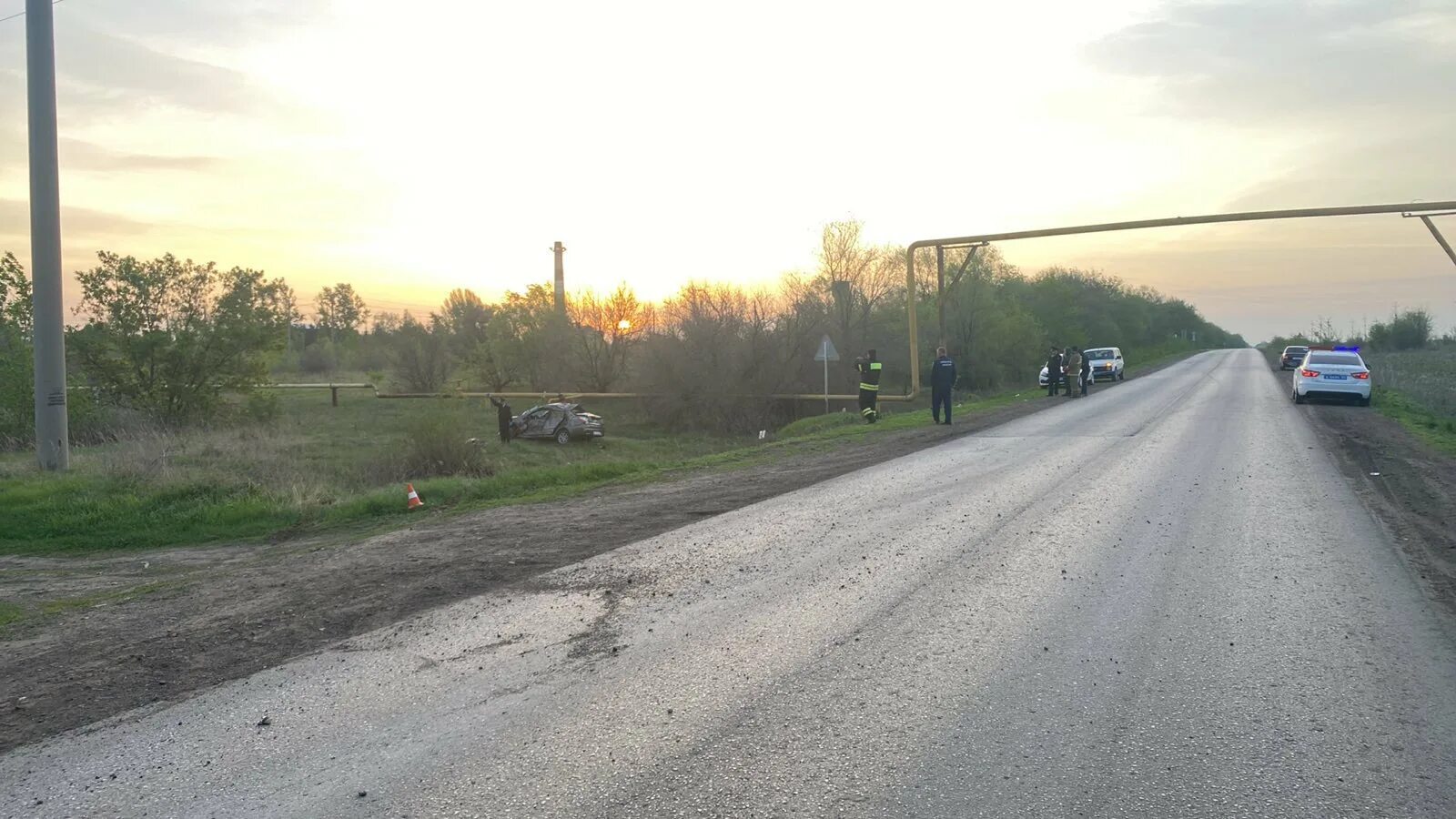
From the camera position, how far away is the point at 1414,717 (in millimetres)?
4555

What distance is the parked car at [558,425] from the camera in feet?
118

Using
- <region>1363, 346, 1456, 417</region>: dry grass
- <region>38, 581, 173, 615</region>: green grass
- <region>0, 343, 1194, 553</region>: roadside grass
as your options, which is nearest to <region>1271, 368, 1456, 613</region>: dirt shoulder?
<region>1363, 346, 1456, 417</region>: dry grass

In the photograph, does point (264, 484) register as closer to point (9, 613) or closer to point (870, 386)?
point (9, 613)

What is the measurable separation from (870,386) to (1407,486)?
499 inches

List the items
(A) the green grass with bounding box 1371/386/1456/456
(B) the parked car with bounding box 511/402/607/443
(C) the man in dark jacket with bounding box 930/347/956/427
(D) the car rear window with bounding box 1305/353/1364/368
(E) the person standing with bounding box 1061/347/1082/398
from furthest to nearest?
(B) the parked car with bounding box 511/402/607/443 < (E) the person standing with bounding box 1061/347/1082/398 < (D) the car rear window with bounding box 1305/353/1364/368 < (C) the man in dark jacket with bounding box 930/347/956/427 < (A) the green grass with bounding box 1371/386/1456/456

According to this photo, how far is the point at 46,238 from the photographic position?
15.5m

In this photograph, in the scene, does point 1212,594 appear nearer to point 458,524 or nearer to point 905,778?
point 905,778

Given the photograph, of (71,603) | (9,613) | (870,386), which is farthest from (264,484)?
(870,386)

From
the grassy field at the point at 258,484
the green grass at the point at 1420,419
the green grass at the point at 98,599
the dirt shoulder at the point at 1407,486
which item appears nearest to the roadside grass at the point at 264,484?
the grassy field at the point at 258,484

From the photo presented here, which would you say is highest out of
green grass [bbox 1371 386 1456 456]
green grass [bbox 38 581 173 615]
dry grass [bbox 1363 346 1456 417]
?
dry grass [bbox 1363 346 1456 417]

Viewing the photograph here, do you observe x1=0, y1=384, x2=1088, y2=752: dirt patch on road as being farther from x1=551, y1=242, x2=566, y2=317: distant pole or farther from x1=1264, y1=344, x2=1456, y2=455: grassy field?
x1=551, y1=242, x2=566, y2=317: distant pole

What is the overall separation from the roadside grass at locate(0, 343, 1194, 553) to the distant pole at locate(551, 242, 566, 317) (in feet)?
98.3

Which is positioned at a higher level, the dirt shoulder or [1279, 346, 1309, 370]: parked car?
[1279, 346, 1309, 370]: parked car

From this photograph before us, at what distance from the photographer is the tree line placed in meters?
28.1
